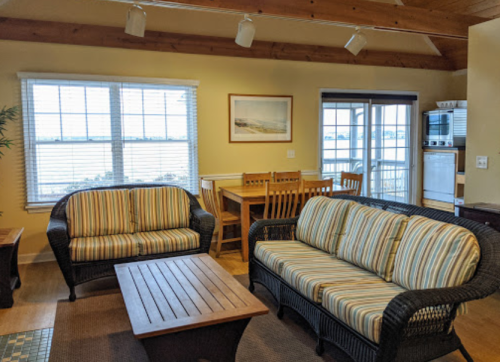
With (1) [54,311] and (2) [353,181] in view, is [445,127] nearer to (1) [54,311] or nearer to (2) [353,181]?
(2) [353,181]

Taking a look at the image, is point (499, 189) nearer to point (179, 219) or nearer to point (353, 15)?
point (353, 15)

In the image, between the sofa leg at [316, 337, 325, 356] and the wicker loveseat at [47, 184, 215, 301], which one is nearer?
the sofa leg at [316, 337, 325, 356]

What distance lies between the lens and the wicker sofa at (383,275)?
2061 millimetres

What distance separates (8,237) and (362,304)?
9.32ft

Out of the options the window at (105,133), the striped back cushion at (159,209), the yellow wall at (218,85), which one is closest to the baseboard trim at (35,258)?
the yellow wall at (218,85)

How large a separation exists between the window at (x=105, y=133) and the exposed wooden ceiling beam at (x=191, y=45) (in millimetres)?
419

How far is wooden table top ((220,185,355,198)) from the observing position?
4.63m

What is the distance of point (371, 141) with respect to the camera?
6293 mm

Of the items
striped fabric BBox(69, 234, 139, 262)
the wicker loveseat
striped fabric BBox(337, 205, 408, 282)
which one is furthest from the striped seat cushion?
striped fabric BBox(69, 234, 139, 262)

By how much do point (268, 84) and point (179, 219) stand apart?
2323 millimetres

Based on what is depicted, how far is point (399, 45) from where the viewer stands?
6238 mm

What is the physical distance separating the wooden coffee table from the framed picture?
2982 millimetres

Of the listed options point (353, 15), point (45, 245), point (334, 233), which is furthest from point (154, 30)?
point (334, 233)

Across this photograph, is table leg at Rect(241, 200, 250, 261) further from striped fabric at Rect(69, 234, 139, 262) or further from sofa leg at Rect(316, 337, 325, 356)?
sofa leg at Rect(316, 337, 325, 356)
